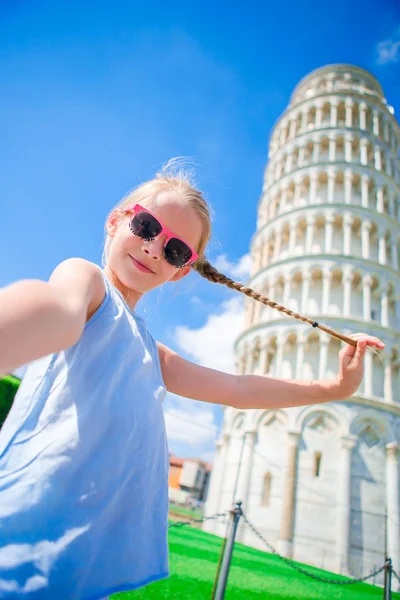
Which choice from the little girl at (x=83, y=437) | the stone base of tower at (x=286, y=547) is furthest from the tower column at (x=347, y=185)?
the little girl at (x=83, y=437)

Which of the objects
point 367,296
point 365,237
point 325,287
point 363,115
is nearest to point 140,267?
point 325,287

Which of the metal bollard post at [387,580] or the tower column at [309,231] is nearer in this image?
the metal bollard post at [387,580]

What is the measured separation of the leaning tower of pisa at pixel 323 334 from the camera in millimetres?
15734

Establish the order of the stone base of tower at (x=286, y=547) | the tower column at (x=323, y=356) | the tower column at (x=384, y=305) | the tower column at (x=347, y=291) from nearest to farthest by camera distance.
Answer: the stone base of tower at (x=286, y=547) → the tower column at (x=323, y=356) → the tower column at (x=347, y=291) → the tower column at (x=384, y=305)

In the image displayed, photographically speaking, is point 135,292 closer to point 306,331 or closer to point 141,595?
point 141,595

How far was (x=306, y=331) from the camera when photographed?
19.0 meters

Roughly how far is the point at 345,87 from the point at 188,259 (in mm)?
33163

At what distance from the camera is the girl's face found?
48.8 inches

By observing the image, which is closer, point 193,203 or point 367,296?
point 193,203

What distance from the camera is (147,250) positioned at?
1.23m

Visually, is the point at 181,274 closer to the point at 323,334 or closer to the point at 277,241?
the point at 323,334

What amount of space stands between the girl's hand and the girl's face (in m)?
0.86

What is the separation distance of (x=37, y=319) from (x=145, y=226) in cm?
71

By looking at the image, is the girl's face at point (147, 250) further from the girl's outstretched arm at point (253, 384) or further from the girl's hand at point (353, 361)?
the girl's hand at point (353, 361)
